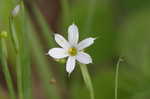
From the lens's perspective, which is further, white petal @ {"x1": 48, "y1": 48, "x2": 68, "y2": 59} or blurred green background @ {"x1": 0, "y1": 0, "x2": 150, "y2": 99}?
blurred green background @ {"x1": 0, "y1": 0, "x2": 150, "y2": 99}

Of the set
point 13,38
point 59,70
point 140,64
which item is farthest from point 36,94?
point 13,38

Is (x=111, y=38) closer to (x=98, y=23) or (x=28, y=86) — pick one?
(x=98, y=23)

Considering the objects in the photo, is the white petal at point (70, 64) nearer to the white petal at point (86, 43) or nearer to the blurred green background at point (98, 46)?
the white petal at point (86, 43)

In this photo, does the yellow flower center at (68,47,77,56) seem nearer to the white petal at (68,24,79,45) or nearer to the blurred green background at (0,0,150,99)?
the white petal at (68,24,79,45)

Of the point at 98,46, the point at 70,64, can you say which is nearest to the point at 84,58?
the point at 70,64

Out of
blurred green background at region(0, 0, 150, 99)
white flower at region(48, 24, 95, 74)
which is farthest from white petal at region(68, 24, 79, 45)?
blurred green background at region(0, 0, 150, 99)
